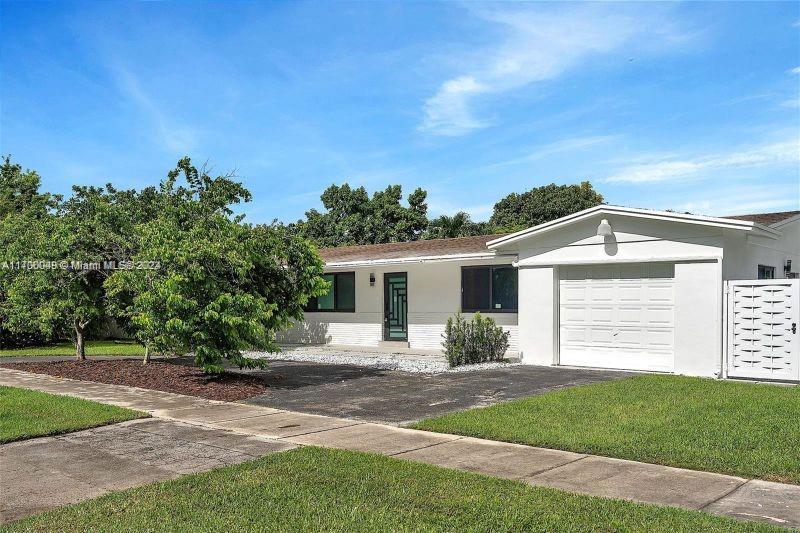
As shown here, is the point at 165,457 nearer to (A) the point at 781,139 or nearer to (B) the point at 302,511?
(B) the point at 302,511

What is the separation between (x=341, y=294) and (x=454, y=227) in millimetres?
17439

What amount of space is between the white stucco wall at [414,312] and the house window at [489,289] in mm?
178

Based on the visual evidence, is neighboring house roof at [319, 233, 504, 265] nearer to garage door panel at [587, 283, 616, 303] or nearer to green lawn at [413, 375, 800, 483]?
garage door panel at [587, 283, 616, 303]

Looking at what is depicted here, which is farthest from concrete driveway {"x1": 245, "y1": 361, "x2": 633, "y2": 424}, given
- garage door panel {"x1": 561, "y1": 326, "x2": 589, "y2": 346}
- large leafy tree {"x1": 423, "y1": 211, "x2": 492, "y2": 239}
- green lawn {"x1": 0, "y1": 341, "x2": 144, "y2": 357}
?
large leafy tree {"x1": 423, "y1": 211, "x2": 492, "y2": 239}

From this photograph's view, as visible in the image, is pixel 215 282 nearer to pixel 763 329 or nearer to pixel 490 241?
pixel 490 241

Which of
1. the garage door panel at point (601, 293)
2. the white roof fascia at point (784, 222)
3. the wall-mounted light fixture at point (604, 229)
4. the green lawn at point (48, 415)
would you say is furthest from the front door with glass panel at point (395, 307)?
the green lawn at point (48, 415)

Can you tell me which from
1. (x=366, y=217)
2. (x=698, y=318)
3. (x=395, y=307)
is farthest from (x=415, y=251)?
(x=366, y=217)

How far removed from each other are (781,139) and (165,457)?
685 inches

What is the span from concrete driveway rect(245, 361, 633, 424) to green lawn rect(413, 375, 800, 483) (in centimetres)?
75

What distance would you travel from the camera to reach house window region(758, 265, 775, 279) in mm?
14891

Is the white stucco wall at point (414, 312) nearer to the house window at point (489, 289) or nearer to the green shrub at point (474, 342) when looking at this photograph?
the house window at point (489, 289)

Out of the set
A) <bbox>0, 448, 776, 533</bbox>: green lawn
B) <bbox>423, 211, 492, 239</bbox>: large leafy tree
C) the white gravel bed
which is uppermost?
<bbox>423, 211, 492, 239</bbox>: large leafy tree

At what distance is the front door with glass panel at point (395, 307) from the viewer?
67.7 feet

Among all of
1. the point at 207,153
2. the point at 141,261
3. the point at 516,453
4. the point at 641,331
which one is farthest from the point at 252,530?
the point at 207,153
